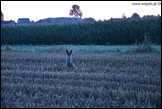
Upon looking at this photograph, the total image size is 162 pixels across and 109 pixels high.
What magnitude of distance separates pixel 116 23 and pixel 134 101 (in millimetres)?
27849

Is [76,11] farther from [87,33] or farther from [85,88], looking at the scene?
[85,88]

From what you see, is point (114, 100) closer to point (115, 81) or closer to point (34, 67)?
point (115, 81)

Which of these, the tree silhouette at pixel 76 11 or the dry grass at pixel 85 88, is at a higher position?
the tree silhouette at pixel 76 11

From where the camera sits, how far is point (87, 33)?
35.9 metres

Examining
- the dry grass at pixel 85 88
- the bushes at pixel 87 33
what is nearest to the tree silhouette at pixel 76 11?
the bushes at pixel 87 33

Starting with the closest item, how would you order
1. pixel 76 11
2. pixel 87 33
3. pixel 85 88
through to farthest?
pixel 85 88 < pixel 87 33 < pixel 76 11

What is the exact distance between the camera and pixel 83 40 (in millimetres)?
36000

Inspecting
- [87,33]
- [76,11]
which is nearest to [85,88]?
[87,33]

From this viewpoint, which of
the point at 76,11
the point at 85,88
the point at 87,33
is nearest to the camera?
the point at 85,88

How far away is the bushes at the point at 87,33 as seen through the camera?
33.5 m

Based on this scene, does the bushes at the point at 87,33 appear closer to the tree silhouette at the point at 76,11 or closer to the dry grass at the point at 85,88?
the dry grass at the point at 85,88

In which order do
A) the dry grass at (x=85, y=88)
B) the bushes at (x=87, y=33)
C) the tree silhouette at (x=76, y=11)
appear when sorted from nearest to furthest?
the dry grass at (x=85, y=88), the bushes at (x=87, y=33), the tree silhouette at (x=76, y=11)

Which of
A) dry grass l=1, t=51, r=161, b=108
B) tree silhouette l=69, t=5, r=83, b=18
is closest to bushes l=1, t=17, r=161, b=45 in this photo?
dry grass l=1, t=51, r=161, b=108

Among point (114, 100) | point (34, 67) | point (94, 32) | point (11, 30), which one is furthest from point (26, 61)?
point (11, 30)
